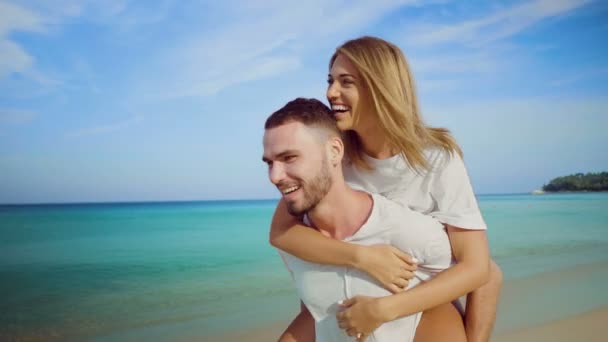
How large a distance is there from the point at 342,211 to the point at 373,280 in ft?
1.02

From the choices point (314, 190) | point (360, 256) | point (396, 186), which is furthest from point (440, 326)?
point (314, 190)

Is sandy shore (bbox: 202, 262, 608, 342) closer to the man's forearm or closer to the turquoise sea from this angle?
the turquoise sea

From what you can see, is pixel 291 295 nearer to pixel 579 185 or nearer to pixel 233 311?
pixel 233 311

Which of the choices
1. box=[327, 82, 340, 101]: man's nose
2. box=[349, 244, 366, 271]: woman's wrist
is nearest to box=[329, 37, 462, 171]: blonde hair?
box=[327, 82, 340, 101]: man's nose

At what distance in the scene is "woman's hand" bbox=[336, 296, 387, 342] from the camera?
2059mm

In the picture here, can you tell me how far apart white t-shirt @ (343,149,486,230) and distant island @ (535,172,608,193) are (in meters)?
63.6

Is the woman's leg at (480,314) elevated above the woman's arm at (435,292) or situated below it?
below

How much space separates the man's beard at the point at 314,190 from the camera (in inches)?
83.7

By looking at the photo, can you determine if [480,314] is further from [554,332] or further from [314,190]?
[554,332]

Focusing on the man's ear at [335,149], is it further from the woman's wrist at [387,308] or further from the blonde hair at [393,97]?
the woman's wrist at [387,308]

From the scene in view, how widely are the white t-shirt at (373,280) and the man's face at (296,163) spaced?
0.89 ft

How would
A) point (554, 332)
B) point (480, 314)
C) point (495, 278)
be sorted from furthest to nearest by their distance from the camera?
1. point (554, 332)
2. point (495, 278)
3. point (480, 314)

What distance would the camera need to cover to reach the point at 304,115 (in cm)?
215

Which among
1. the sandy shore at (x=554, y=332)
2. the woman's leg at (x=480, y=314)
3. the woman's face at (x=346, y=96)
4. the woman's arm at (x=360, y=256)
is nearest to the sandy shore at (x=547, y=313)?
the sandy shore at (x=554, y=332)
